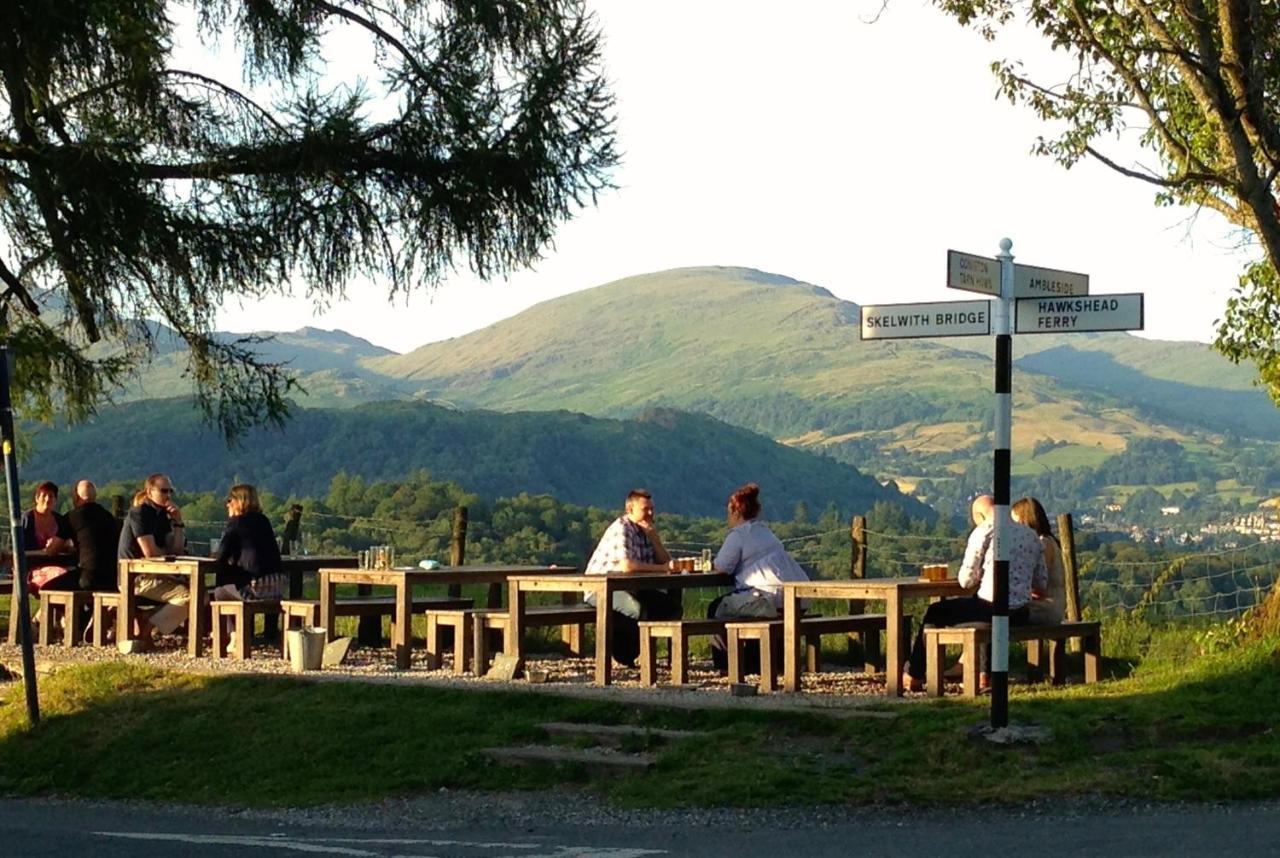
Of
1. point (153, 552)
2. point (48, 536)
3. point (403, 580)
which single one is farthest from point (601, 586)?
point (48, 536)

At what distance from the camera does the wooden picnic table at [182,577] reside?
53.2 feet

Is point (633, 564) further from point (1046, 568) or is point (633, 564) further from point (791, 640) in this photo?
point (1046, 568)

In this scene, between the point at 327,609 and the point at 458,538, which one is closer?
the point at 327,609

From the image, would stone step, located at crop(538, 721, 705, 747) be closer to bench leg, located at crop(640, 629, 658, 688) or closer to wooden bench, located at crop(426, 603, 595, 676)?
bench leg, located at crop(640, 629, 658, 688)

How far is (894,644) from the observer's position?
42.8 feet

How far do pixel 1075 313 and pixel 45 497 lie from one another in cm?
1082

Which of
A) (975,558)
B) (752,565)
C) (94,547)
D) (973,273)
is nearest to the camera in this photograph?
(973,273)

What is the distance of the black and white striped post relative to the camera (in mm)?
10891

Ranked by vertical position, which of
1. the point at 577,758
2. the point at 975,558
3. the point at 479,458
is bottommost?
the point at 577,758

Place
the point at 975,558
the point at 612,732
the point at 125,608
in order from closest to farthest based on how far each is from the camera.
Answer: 1. the point at 612,732
2. the point at 975,558
3. the point at 125,608

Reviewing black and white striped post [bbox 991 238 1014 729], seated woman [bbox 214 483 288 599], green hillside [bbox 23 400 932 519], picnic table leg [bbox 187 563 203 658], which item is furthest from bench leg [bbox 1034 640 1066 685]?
green hillside [bbox 23 400 932 519]

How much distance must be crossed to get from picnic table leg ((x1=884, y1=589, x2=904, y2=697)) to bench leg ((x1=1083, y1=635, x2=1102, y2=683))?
1.53 m

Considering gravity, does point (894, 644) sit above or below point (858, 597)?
below

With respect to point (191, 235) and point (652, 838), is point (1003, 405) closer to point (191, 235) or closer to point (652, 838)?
point (652, 838)
